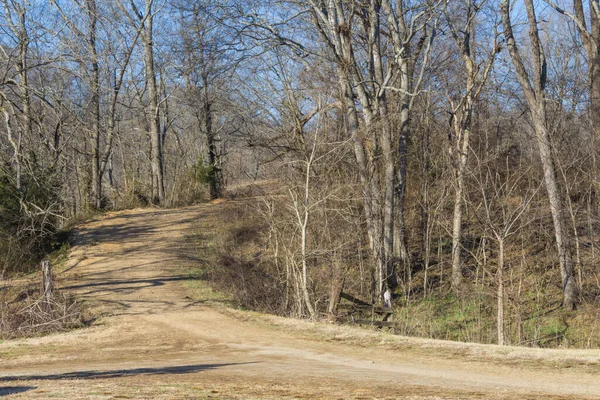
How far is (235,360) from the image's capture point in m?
13.0

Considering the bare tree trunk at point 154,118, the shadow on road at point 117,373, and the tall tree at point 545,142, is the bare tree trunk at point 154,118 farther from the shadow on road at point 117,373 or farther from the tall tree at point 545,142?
the shadow on road at point 117,373

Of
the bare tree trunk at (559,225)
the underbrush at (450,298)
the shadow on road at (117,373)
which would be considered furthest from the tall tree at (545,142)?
the shadow on road at (117,373)

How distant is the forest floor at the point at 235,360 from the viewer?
917 cm

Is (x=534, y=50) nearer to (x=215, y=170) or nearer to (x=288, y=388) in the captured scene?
(x=288, y=388)

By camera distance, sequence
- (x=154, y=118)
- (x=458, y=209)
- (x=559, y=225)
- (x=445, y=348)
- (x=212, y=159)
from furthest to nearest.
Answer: (x=212, y=159), (x=154, y=118), (x=458, y=209), (x=559, y=225), (x=445, y=348)

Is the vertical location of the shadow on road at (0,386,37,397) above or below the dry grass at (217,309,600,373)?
above

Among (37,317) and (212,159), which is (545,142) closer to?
(37,317)

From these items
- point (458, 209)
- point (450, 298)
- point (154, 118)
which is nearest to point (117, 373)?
point (450, 298)

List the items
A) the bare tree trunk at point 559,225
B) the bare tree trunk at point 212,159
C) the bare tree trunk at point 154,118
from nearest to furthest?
the bare tree trunk at point 559,225, the bare tree trunk at point 154,118, the bare tree trunk at point 212,159

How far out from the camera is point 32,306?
59.5ft

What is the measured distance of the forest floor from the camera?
917 centimetres

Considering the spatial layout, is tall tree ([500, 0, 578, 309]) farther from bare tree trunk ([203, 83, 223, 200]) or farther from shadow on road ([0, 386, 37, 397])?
bare tree trunk ([203, 83, 223, 200])

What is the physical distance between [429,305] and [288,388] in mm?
14375

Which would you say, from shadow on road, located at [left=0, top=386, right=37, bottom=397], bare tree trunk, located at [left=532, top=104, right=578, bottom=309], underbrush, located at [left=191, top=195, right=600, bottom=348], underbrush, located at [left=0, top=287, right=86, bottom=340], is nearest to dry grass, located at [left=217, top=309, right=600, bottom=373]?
underbrush, located at [left=191, top=195, right=600, bottom=348]
